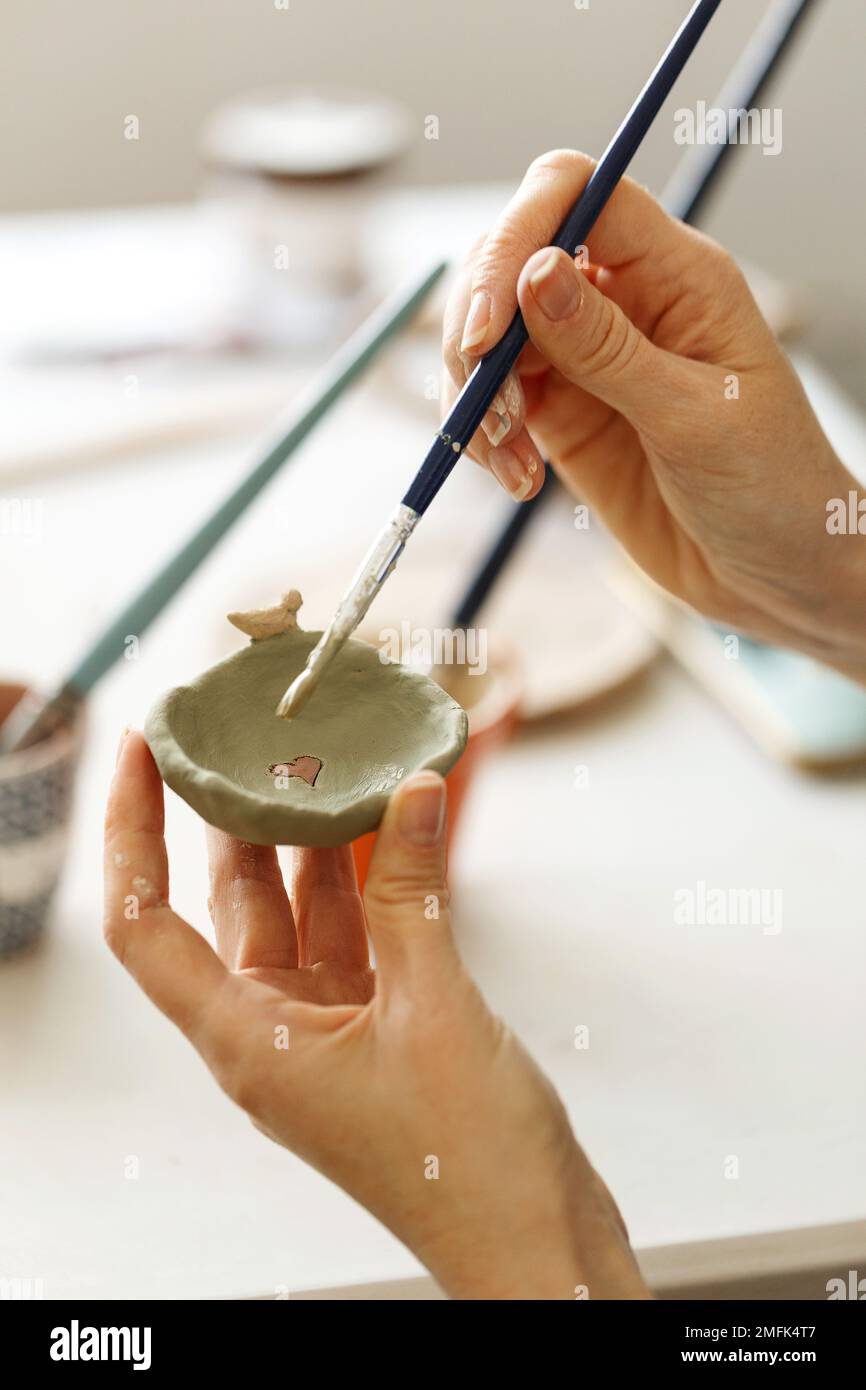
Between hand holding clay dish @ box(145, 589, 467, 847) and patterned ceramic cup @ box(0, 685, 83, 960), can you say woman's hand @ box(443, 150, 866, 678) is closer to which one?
hand holding clay dish @ box(145, 589, 467, 847)

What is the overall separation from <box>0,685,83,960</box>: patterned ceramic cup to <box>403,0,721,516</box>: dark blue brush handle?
323mm

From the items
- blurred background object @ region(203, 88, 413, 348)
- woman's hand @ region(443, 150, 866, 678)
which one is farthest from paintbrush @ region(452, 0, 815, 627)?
blurred background object @ region(203, 88, 413, 348)

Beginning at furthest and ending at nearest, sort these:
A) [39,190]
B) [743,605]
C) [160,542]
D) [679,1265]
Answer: [39,190], [160,542], [743,605], [679,1265]

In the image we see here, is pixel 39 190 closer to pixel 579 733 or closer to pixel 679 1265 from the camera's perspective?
pixel 579 733

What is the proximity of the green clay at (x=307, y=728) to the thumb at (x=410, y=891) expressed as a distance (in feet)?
0.16

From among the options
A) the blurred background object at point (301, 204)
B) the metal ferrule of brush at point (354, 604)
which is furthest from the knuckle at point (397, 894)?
the blurred background object at point (301, 204)

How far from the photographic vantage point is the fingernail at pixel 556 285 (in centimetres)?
83

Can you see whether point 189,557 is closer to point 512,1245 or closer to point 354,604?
point 354,604

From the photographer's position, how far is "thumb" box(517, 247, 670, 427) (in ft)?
2.75

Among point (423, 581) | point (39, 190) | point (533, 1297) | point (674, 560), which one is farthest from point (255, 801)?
point (39, 190)

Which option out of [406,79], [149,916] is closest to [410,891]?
[149,916]

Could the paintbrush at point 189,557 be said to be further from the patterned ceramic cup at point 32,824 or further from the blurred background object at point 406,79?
the blurred background object at point 406,79

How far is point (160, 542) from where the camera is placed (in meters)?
1.50

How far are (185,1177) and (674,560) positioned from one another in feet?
1.99
